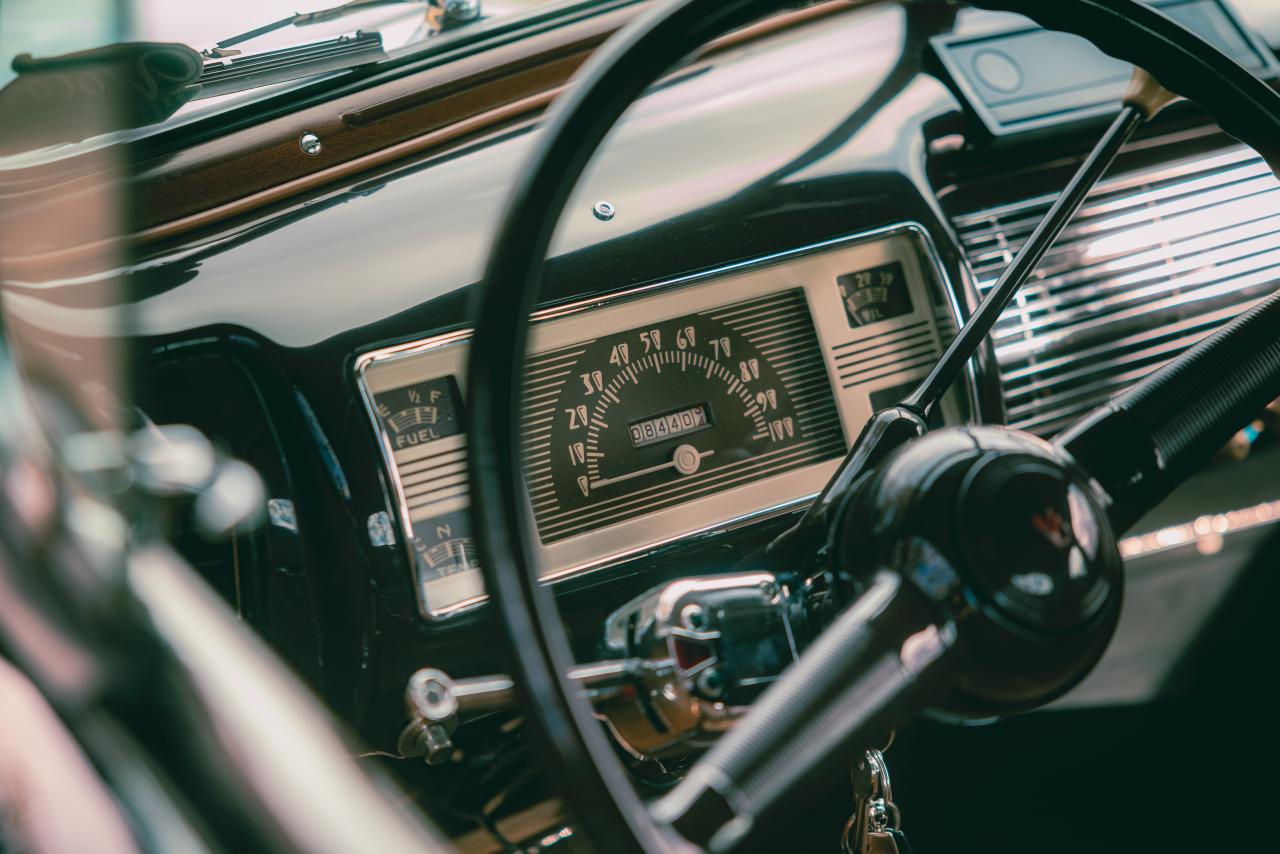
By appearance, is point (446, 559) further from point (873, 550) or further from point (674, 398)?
point (873, 550)

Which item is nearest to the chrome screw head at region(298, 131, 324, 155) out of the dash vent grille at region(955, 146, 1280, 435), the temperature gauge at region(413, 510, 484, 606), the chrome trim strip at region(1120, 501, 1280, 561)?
the temperature gauge at region(413, 510, 484, 606)

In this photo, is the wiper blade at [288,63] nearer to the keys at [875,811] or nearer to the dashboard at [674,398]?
the dashboard at [674,398]

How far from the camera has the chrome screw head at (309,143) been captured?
1195mm

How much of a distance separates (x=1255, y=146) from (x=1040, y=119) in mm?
448

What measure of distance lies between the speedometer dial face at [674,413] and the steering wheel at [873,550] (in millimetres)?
360

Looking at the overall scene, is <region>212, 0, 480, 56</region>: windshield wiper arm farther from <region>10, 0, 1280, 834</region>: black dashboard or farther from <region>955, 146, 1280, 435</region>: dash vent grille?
<region>955, 146, 1280, 435</region>: dash vent grille

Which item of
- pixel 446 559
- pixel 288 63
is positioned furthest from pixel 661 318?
pixel 288 63

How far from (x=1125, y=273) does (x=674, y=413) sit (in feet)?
2.20

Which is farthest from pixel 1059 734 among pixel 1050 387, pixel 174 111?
pixel 174 111

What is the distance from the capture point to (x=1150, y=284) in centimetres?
150

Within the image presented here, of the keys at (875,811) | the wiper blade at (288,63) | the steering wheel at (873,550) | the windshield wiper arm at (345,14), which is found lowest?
the keys at (875,811)

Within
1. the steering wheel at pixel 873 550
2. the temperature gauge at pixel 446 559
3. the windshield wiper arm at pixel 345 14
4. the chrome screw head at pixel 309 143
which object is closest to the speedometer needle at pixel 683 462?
the temperature gauge at pixel 446 559

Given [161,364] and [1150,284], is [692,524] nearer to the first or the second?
[161,364]

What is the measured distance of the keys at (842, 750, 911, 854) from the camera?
3.24ft
